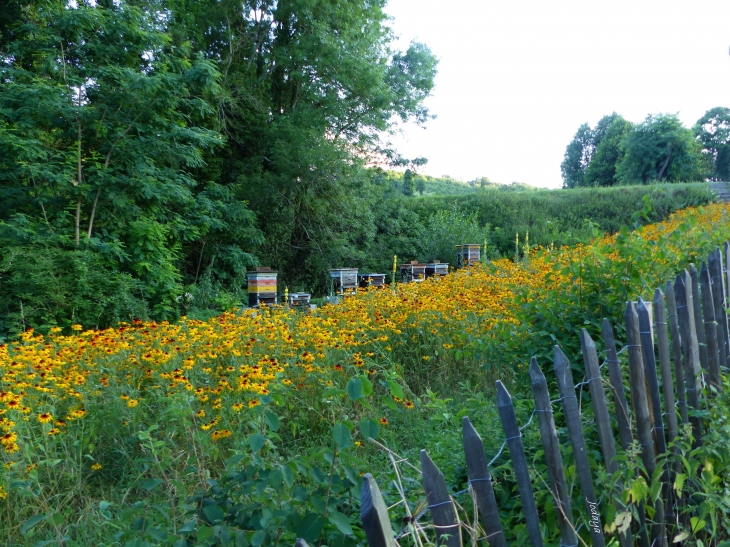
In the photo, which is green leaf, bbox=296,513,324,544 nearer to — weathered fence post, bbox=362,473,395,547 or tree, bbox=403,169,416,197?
weathered fence post, bbox=362,473,395,547

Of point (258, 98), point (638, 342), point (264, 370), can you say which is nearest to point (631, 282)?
point (638, 342)

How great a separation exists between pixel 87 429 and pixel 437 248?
13171mm

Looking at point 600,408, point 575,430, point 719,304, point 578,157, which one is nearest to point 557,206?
point 719,304

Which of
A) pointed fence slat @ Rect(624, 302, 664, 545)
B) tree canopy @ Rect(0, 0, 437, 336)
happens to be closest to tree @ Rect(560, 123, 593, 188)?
tree canopy @ Rect(0, 0, 437, 336)

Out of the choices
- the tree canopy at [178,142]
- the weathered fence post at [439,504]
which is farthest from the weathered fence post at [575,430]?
the tree canopy at [178,142]

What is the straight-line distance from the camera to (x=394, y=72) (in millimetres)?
16672

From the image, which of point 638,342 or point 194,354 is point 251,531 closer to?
point 638,342

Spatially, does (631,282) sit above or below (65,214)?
below

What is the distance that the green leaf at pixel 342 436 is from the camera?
1288mm

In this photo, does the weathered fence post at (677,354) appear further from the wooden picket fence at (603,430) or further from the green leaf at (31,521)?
the green leaf at (31,521)

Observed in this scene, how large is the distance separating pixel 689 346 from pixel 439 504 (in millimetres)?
1933

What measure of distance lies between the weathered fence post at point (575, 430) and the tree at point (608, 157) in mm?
43757

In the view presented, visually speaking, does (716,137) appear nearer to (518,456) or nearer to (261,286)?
(261,286)

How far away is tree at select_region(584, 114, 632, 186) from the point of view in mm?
41906
